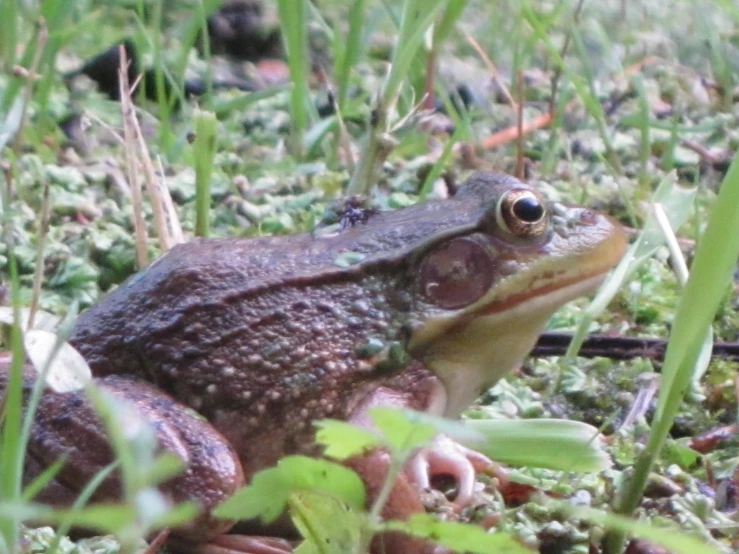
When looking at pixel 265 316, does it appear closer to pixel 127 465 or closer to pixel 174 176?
pixel 127 465

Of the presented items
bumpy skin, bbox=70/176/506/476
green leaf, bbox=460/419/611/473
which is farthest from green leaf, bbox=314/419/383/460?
bumpy skin, bbox=70/176/506/476

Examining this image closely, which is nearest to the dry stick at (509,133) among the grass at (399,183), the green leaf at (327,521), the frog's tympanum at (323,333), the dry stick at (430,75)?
the grass at (399,183)

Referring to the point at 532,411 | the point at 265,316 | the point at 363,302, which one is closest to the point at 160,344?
the point at 265,316

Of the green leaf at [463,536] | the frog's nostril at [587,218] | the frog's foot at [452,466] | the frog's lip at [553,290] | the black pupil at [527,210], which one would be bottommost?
the frog's foot at [452,466]

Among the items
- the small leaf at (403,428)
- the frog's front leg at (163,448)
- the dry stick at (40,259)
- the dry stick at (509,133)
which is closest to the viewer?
the small leaf at (403,428)

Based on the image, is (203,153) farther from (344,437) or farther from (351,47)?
(344,437)

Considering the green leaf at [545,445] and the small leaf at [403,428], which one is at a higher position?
the small leaf at [403,428]

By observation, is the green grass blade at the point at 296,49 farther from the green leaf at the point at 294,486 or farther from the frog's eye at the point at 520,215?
the green leaf at the point at 294,486

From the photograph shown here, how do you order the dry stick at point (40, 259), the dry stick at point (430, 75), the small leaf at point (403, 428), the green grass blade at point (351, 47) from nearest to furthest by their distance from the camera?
the small leaf at point (403, 428)
the dry stick at point (40, 259)
the green grass blade at point (351, 47)
the dry stick at point (430, 75)

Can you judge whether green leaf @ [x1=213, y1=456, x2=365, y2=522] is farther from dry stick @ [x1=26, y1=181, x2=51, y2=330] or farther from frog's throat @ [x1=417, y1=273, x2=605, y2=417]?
frog's throat @ [x1=417, y1=273, x2=605, y2=417]
